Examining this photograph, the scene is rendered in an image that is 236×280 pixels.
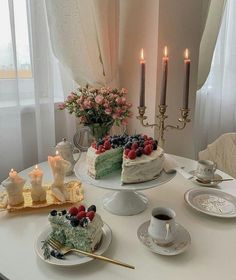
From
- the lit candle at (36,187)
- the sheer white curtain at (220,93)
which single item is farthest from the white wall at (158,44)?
the lit candle at (36,187)

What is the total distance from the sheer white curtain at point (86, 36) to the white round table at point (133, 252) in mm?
990

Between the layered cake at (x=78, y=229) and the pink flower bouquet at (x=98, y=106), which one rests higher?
the pink flower bouquet at (x=98, y=106)

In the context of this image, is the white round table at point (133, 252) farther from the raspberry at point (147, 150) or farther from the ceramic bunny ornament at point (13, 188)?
the raspberry at point (147, 150)

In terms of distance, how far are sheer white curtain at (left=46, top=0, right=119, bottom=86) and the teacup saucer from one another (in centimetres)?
119

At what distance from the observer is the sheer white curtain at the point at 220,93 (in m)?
2.28

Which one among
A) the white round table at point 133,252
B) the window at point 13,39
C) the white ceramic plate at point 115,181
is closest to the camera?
the white round table at point 133,252

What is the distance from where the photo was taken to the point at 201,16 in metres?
1.95

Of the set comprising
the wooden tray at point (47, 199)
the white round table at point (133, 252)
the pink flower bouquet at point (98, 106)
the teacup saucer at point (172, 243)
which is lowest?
the white round table at point (133, 252)

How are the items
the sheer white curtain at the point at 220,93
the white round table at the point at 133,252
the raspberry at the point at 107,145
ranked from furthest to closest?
the sheer white curtain at the point at 220,93 < the raspberry at the point at 107,145 < the white round table at the point at 133,252

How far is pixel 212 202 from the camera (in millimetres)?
1081

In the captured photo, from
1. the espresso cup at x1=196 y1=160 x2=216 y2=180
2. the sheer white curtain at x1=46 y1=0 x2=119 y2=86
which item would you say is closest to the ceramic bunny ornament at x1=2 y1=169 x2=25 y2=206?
the espresso cup at x1=196 y1=160 x2=216 y2=180

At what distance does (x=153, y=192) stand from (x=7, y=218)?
586 mm

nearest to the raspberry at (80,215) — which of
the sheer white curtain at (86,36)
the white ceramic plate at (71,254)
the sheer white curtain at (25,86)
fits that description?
the white ceramic plate at (71,254)

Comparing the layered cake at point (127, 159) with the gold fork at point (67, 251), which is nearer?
the gold fork at point (67, 251)
